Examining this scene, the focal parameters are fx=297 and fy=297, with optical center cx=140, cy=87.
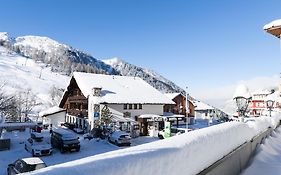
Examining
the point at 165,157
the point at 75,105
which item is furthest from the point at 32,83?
the point at 165,157

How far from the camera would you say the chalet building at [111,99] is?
35312 mm

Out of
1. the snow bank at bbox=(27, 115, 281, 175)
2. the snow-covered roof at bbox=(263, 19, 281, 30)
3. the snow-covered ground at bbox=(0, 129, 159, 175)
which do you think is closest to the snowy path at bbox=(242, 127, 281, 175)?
the snow bank at bbox=(27, 115, 281, 175)

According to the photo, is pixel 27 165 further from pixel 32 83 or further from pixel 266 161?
pixel 32 83

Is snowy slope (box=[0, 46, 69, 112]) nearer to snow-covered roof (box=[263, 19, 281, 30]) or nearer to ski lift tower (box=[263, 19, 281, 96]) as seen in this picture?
ski lift tower (box=[263, 19, 281, 96])

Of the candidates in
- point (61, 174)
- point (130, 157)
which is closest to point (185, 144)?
point (130, 157)

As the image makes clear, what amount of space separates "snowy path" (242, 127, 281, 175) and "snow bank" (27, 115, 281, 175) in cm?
132

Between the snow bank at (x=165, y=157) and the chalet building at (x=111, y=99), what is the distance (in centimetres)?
2804

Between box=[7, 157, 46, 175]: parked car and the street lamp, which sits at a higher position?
the street lamp

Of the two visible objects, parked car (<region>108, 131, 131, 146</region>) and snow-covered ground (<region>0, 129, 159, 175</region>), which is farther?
parked car (<region>108, 131, 131, 146</region>)

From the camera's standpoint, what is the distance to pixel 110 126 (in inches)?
1314

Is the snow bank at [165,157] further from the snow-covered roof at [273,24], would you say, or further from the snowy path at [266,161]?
the snow-covered roof at [273,24]

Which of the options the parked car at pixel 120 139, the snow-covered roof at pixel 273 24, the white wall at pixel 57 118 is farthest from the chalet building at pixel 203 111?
the snow-covered roof at pixel 273 24

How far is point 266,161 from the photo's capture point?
28.2ft

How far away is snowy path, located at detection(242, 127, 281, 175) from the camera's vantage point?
736 cm
